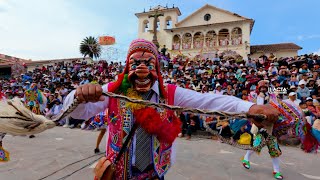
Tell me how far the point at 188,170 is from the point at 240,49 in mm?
33613

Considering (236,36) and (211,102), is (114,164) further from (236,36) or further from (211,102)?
(236,36)

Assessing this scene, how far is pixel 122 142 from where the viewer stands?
1.87 metres

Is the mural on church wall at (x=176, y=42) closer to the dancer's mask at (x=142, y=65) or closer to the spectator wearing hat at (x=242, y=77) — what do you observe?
the spectator wearing hat at (x=242, y=77)

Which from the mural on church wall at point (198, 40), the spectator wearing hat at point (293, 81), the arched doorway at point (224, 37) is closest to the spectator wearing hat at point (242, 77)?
the spectator wearing hat at point (293, 81)

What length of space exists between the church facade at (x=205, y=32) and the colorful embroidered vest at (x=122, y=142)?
3334cm

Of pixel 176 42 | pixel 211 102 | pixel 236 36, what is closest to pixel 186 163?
pixel 211 102

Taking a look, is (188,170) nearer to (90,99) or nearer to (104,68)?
(90,99)

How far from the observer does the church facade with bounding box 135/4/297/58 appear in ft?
118

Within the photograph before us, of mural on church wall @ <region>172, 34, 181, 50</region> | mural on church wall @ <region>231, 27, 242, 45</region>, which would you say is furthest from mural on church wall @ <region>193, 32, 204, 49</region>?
mural on church wall @ <region>231, 27, 242, 45</region>

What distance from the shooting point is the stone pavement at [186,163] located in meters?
4.30

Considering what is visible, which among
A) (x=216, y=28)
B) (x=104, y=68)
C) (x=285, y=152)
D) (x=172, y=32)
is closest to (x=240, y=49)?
(x=216, y=28)

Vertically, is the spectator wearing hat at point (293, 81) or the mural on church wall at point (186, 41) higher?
the mural on church wall at point (186, 41)

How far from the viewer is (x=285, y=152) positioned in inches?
261

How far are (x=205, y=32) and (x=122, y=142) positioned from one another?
38.8 m
